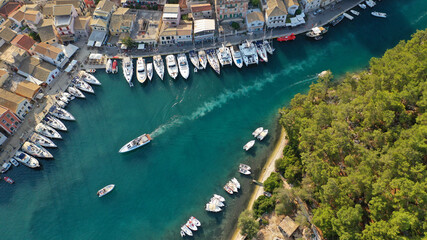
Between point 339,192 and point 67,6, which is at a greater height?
point 67,6

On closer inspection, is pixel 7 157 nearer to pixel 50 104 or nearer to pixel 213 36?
pixel 50 104

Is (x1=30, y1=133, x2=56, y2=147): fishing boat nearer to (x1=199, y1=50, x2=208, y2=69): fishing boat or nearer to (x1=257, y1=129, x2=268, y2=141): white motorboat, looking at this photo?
(x1=199, y1=50, x2=208, y2=69): fishing boat

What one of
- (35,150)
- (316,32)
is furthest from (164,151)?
(316,32)

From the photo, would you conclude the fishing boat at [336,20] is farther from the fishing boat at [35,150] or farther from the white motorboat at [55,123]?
the fishing boat at [35,150]

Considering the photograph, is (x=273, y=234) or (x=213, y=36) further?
(x=213, y=36)

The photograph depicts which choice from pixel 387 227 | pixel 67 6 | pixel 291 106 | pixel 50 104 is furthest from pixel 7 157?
pixel 387 227

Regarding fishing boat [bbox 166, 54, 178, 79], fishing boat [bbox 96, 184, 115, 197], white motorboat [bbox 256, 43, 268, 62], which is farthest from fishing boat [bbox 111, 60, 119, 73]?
white motorboat [bbox 256, 43, 268, 62]

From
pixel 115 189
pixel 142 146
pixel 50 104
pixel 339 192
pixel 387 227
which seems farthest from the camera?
pixel 50 104

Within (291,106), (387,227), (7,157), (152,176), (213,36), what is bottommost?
(387,227)

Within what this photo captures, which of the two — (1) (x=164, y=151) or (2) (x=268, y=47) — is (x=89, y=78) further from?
(2) (x=268, y=47)
